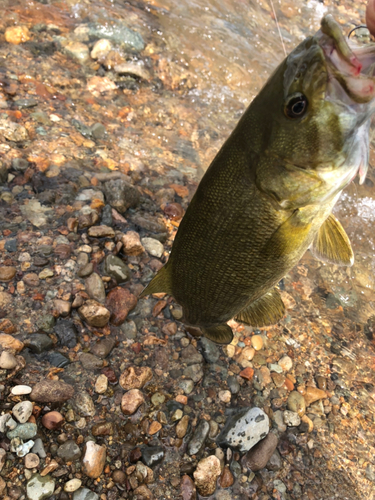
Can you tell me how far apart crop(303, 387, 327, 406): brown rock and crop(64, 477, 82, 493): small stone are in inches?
79.0

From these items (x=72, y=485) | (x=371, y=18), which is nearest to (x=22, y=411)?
(x=72, y=485)

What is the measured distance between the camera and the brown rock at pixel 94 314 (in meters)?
3.00

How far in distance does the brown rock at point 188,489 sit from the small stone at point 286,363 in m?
1.33

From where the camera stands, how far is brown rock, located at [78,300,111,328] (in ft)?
9.86

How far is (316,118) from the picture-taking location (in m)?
1.70

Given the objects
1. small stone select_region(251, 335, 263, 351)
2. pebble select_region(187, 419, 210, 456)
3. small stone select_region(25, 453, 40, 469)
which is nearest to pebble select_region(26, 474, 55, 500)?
small stone select_region(25, 453, 40, 469)

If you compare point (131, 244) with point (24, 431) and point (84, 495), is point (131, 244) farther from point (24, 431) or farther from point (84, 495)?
point (84, 495)

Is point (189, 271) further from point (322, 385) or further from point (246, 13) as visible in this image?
point (246, 13)

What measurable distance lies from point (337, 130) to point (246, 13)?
800 centimetres

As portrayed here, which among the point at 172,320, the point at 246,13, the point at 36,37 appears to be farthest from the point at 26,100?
the point at 246,13

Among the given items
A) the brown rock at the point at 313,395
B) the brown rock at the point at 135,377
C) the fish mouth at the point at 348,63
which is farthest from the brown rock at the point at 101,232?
the fish mouth at the point at 348,63

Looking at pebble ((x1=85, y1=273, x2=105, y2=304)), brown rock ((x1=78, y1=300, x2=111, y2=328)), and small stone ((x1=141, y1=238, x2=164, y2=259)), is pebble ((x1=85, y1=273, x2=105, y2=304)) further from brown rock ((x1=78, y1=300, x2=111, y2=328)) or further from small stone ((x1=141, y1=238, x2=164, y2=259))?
small stone ((x1=141, y1=238, x2=164, y2=259))

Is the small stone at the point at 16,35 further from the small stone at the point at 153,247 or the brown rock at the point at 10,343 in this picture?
the brown rock at the point at 10,343

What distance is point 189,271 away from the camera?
7.85ft
